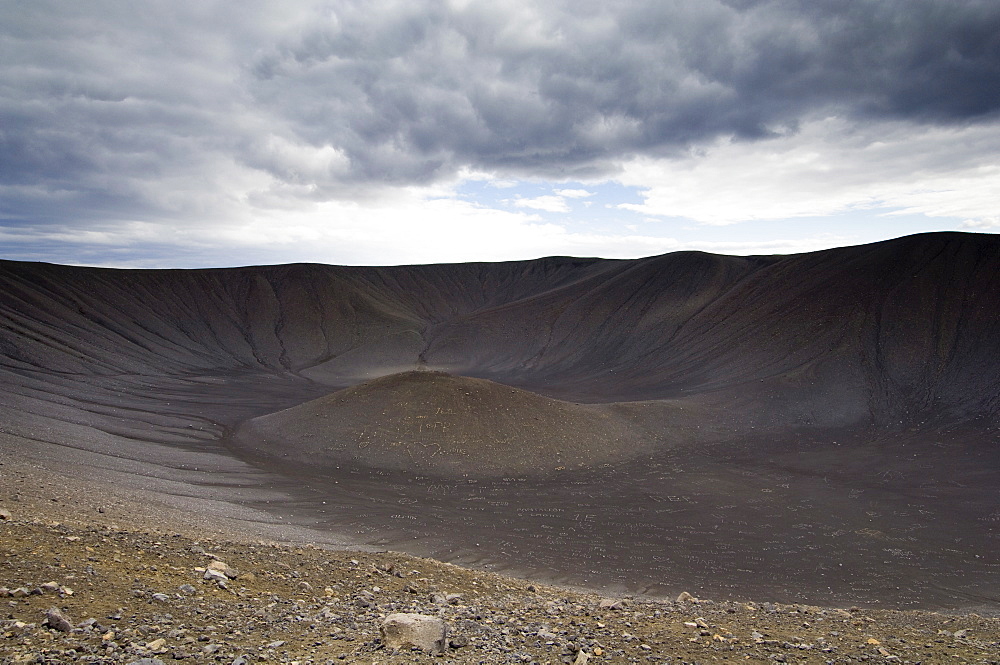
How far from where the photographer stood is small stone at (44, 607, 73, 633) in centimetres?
508

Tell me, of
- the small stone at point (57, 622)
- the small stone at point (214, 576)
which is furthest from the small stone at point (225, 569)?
the small stone at point (57, 622)

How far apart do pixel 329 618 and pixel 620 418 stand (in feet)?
84.8

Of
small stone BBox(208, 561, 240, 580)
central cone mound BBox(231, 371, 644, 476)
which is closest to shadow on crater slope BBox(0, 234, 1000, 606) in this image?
central cone mound BBox(231, 371, 644, 476)

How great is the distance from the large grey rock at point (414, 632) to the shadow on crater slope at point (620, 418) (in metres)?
9.53

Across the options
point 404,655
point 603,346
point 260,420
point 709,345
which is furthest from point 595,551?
point 603,346

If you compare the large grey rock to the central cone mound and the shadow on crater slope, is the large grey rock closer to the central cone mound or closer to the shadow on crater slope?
the shadow on crater slope

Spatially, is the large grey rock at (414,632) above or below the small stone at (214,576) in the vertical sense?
above

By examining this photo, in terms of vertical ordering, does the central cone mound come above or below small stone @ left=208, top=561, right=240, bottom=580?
below

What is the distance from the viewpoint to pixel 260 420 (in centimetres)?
3256

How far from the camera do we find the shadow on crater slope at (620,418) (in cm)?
1772

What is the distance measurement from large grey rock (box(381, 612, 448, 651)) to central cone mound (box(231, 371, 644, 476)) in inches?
734

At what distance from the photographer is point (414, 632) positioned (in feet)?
19.2

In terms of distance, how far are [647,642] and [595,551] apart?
34.2 feet

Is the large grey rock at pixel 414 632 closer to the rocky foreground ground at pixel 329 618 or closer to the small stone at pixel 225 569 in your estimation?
the rocky foreground ground at pixel 329 618
